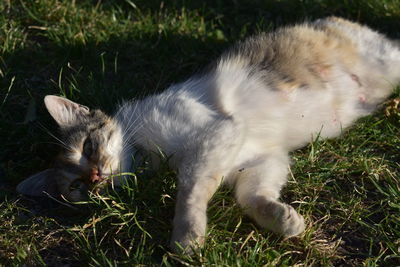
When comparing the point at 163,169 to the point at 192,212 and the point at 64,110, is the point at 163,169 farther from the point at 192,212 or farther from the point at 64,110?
the point at 64,110

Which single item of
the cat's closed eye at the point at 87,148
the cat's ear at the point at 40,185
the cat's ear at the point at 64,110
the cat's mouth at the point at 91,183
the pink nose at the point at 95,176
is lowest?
the cat's ear at the point at 40,185

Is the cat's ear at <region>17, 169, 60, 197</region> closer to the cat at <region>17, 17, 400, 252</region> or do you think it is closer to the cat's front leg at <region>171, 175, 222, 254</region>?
the cat at <region>17, 17, 400, 252</region>

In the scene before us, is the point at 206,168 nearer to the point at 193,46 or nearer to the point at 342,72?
the point at 342,72

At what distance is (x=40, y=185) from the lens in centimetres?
303

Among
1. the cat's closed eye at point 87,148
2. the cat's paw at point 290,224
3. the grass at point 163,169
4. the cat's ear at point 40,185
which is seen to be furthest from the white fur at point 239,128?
the cat's ear at point 40,185

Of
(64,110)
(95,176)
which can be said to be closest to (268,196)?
(95,176)

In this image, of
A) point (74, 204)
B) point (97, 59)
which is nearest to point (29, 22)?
point (97, 59)

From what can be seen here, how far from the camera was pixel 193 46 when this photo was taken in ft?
13.7

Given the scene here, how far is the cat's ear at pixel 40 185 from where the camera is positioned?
299cm

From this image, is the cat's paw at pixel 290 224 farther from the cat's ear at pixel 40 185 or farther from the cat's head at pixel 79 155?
the cat's ear at pixel 40 185

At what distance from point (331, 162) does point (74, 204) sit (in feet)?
5.31

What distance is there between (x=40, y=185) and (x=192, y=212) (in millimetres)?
1069

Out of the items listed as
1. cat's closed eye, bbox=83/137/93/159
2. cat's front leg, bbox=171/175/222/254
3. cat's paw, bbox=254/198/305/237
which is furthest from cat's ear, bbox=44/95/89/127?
cat's paw, bbox=254/198/305/237

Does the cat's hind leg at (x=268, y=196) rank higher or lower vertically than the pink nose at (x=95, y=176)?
lower
